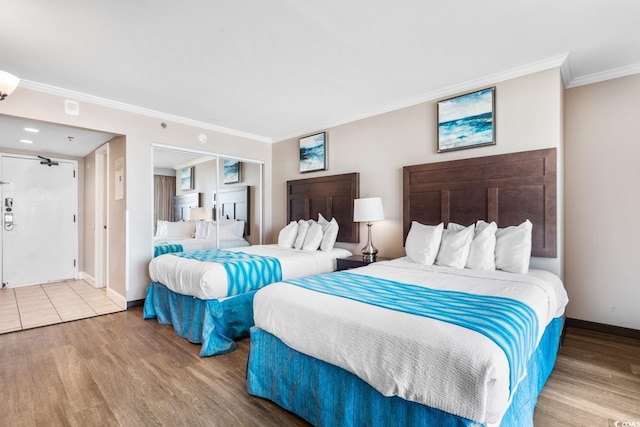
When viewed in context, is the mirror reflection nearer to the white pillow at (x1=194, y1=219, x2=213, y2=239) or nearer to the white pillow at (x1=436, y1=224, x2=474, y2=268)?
the white pillow at (x1=194, y1=219, x2=213, y2=239)

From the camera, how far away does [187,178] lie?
4.48m

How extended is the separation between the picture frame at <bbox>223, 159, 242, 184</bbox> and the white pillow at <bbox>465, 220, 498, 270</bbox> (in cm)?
361

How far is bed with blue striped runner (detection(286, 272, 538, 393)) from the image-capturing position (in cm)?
129

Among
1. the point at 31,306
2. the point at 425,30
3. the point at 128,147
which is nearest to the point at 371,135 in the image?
the point at 425,30

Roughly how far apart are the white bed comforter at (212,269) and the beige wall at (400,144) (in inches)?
30.3

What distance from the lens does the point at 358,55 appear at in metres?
2.67

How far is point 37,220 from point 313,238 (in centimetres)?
487

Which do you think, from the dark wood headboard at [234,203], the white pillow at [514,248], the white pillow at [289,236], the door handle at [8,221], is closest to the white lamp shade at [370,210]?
the white pillow at [289,236]

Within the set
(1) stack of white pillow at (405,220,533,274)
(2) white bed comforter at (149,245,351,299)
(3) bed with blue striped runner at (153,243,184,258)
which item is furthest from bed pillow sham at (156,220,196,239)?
(1) stack of white pillow at (405,220,533,274)

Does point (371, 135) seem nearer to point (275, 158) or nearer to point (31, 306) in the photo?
point (275, 158)

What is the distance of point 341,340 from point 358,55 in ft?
7.60

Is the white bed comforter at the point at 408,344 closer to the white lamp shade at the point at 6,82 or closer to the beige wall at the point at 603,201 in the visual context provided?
the beige wall at the point at 603,201

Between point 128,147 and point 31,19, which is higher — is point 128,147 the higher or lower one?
the lower one

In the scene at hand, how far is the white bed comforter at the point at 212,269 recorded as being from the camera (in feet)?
8.82
